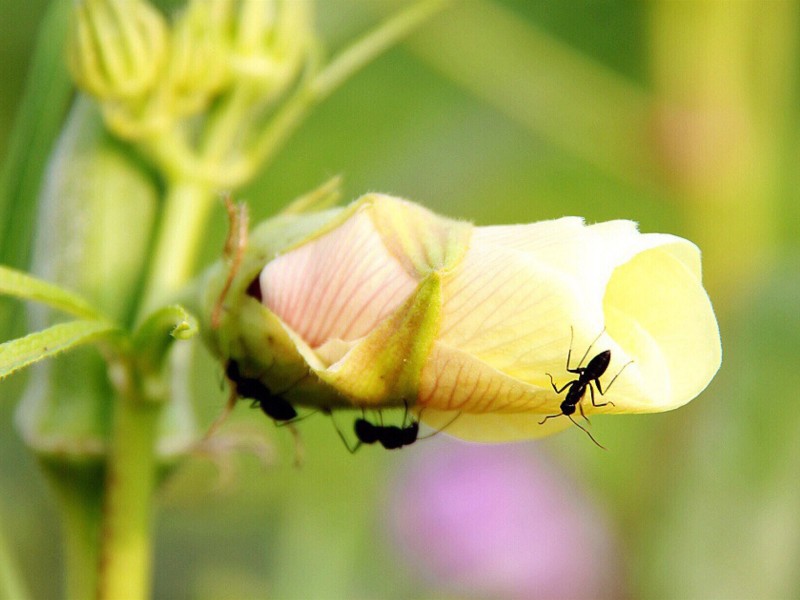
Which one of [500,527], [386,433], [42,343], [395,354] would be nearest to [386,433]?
[386,433]

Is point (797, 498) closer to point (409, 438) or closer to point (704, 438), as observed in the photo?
point (704, 438)

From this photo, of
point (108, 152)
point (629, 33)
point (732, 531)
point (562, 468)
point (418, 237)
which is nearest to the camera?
point (418, 237)

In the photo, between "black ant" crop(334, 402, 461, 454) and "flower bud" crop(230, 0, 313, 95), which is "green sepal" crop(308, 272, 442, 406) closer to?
"black ant" crop(334, 402, 461, 454)

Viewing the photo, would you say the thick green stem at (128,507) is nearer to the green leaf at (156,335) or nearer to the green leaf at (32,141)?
the green leaf at (156,335)

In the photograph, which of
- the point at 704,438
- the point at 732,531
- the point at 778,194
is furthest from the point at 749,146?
the point at 778,194

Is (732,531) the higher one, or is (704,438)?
(704,438)

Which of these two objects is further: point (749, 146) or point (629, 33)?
point (629, 33)
